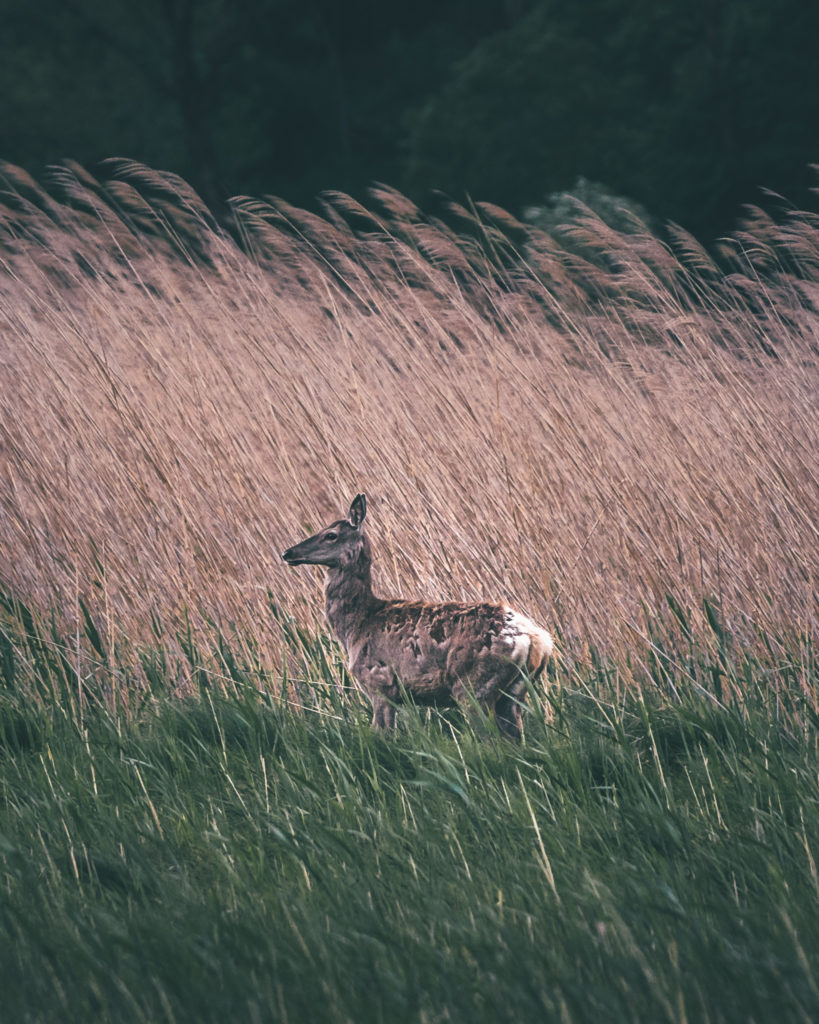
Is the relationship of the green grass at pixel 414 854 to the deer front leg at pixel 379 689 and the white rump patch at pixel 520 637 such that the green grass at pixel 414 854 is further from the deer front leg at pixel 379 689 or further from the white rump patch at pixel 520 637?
the white rump patch at pixel 520 637

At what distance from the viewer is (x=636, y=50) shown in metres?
17.6

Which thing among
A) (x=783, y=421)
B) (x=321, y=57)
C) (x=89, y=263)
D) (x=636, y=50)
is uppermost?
(x=321, y=57)

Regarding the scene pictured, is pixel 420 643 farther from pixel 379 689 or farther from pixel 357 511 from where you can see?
pixel 357 511

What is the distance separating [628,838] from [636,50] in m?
17.6

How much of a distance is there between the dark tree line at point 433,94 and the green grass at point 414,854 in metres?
13.5

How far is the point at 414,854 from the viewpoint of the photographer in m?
2.55

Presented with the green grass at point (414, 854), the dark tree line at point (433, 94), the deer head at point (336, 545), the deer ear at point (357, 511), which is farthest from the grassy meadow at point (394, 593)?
the dark tree line at point (433, 94)

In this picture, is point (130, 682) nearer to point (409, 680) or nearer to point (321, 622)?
point (321, 622)

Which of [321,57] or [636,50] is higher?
[321,57]

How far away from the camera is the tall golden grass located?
3.92m

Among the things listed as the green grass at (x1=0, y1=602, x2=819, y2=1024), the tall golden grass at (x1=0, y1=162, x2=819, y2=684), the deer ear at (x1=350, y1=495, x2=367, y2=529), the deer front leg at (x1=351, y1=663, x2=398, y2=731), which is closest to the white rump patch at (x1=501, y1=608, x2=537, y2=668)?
the green grass at (x1=0, y1=602, x2=819, y2=1024)

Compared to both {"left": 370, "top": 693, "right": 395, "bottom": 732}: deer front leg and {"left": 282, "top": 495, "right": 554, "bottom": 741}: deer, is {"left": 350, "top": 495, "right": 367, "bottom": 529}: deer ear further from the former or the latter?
{"left": 370, "top": 693, "right": 395, "bottom": 732}: deer front leg

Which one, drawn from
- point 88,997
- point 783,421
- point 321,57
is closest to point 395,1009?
point 88,997

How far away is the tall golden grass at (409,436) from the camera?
12.9 ft
